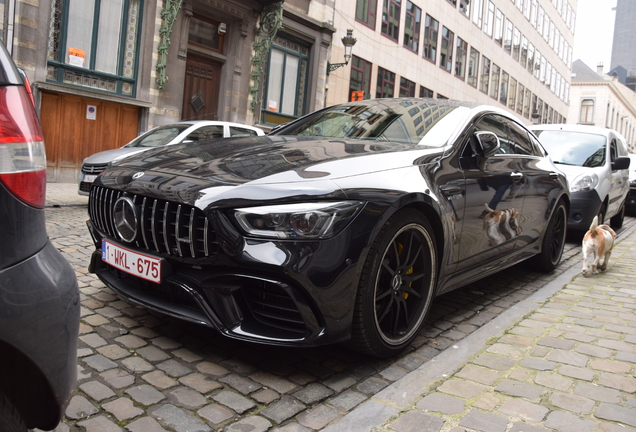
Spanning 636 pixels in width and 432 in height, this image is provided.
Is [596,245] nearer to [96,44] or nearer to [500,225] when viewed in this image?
[500,225]

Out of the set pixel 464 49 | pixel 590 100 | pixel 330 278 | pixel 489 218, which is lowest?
pixel 330 278

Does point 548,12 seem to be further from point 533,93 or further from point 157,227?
point 157,227

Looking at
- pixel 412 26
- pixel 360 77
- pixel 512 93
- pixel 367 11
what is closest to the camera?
pixel 367 11

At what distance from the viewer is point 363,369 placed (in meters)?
2.82

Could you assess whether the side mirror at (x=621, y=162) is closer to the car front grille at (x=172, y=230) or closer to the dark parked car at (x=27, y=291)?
the car front grille at (x=172, y=230)

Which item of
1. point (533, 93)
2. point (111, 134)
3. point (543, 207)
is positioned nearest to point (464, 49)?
point (533, 93)

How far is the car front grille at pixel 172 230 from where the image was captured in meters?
2.44

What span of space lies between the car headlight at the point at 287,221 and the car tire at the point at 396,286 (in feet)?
1.12

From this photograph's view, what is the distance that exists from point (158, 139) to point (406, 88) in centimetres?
1710

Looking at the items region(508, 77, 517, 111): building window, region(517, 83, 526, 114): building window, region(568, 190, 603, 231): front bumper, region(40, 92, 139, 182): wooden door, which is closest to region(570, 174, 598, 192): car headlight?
region(568, 190, 603, 231): front bumper

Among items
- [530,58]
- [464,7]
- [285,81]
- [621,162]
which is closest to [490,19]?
[464,7]

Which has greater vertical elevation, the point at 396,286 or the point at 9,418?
the point at 396,286

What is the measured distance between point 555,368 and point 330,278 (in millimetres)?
1420

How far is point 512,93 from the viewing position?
125 feet
